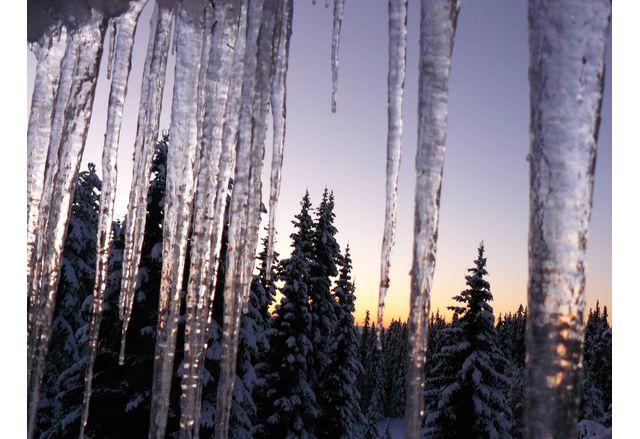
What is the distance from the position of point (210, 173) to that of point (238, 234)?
393 millimetres

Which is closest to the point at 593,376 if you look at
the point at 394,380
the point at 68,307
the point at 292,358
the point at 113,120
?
the point at 292,358

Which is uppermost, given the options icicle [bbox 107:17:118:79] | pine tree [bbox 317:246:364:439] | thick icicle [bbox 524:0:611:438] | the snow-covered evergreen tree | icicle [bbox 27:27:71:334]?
icicle [bbox 107:17:118:79]

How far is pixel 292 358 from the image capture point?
13984mm

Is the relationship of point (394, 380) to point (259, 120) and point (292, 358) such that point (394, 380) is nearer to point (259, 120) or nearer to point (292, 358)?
point (292, 358)

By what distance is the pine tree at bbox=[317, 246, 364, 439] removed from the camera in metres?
16.0

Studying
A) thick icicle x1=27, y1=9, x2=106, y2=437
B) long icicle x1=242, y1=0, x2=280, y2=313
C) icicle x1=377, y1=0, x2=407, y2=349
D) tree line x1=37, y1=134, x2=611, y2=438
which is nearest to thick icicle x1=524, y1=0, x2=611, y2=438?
icicle x1=377, y1=0, x2=407, y2=349

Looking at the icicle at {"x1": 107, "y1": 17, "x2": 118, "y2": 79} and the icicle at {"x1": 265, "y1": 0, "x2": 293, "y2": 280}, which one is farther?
the icicle at {"x1": 107, "y1": 17, "x2": 118, "y2": 79}

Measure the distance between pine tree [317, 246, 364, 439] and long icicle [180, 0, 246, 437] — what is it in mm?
14061

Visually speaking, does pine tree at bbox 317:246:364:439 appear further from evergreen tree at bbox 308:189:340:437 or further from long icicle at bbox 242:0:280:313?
long icicle at bbox 242:0:280:313

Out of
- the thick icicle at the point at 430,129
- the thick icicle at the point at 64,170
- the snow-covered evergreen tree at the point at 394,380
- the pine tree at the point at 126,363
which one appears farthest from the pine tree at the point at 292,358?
the snow-covered evergreen tree at the point at 394,380

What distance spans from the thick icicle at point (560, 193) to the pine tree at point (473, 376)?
473 inches

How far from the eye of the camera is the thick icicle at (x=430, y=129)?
196cm

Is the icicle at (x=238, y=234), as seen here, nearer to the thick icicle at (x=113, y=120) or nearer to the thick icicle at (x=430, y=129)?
the thick icicle at (x=113, y=120)
